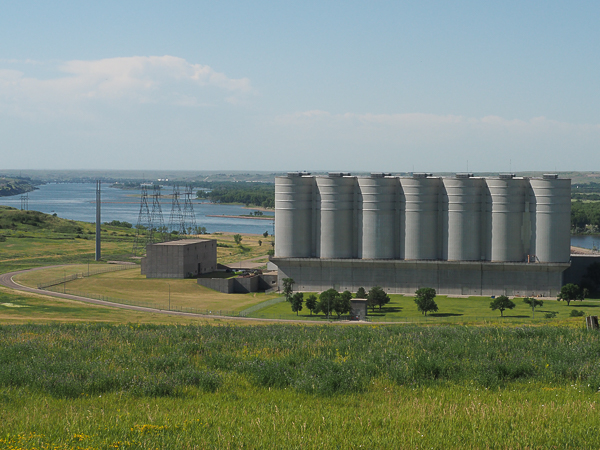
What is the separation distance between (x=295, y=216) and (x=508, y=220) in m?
28.4

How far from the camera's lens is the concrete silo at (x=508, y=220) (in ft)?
290

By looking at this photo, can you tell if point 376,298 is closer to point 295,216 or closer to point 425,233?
point 425,233

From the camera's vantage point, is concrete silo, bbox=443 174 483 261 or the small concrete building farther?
the small concrete building

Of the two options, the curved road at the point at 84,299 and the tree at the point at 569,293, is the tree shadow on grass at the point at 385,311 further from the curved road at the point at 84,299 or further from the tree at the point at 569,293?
the tree at the point at 569,293

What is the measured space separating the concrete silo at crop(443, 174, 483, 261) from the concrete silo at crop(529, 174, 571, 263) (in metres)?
7.34

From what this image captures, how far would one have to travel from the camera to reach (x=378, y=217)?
9156 cm

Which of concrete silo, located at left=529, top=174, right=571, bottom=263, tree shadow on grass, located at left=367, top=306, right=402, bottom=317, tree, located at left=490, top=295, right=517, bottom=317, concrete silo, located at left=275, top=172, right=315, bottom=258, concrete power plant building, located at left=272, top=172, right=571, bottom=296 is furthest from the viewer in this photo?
concrete silo, located at left=275, top=172, right=315, bottom=258

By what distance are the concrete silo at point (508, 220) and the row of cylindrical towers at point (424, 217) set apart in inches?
5.1

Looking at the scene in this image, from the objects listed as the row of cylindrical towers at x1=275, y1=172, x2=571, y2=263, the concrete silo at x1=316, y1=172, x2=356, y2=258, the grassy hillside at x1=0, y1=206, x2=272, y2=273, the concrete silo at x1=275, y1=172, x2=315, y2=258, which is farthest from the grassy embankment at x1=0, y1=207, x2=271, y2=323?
the row of cylindrical towers at x1=275, y1=172, x2=571, y2=263

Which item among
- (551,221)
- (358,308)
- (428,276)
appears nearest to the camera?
(358,308)

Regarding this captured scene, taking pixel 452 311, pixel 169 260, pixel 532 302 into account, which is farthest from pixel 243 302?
pixel 532 302

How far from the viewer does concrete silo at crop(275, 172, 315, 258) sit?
94062mm

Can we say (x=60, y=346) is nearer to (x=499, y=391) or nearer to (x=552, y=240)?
(x=499, y=391)

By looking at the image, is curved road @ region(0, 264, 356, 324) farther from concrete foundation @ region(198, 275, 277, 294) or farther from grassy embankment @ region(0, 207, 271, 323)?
concrete foundation @ region(198, 275, 277, 294)
